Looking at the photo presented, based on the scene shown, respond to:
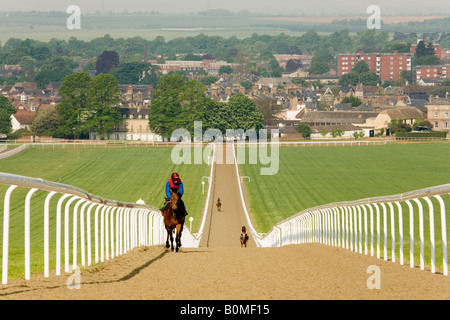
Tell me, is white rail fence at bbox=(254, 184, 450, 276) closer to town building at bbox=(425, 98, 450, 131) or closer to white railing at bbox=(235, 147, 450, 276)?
white railing at bbox=(235, 147, 450, 276)

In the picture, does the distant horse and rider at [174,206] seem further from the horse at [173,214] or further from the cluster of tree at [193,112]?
the cluster of tree at [193,112]

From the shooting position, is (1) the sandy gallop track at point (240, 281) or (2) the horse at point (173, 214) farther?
(2) the horse at point (173, 214)

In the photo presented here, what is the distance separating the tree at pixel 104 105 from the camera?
471 ft

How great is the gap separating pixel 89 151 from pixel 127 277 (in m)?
→ 96.7

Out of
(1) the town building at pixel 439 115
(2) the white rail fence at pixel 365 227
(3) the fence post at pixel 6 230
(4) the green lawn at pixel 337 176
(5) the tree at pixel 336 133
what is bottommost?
(5) the tree at pixel 336 133

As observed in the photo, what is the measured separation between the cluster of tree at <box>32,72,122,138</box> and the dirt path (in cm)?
12458

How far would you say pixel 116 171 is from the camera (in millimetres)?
89375

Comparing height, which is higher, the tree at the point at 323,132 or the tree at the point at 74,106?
the tree at the point at 74,106

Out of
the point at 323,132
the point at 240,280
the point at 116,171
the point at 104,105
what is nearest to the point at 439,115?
the point at 323,132

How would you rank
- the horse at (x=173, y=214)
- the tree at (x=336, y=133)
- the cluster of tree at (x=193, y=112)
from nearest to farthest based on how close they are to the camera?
the horse at (x=173, y=214) → the cluster of tree at (x=193, y=112) → the tree at (x=336, y=133)

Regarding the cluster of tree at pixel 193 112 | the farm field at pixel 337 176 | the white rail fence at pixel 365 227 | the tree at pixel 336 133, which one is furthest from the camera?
the tree at pixel 336 133

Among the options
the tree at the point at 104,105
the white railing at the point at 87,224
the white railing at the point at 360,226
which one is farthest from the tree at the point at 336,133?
the white railing at the point at 87,224

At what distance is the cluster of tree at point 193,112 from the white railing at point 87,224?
11223 centimetres

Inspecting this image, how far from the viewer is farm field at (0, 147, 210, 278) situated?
2844 inches
